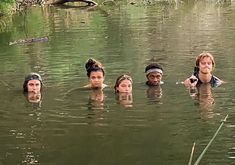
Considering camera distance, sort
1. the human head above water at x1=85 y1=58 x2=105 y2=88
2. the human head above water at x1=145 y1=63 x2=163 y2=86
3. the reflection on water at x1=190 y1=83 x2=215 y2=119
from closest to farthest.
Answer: the reflection on water at x1=190 y1=83 x2=215 y2=119 → the human head above water at x1=85 y1=58 x2=105 y2=88 → the human head above water at x1=145 y1=63 x2=163 y2=86

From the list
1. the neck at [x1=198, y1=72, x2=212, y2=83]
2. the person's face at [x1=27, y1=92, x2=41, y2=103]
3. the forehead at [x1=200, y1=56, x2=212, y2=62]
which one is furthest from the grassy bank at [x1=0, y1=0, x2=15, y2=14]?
the forehead at [x1=200, y1=56, x2=212, y2=62]

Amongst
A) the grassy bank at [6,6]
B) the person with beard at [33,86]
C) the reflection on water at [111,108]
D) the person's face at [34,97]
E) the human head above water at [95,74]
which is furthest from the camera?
the grassy bank at [6,6]

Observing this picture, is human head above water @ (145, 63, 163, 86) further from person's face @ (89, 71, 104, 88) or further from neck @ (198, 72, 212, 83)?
person's face @ (89, 71, 104, 88)

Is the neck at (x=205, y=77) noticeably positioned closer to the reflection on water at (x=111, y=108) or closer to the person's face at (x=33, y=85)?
the reflection on water at (x=111, y=108)

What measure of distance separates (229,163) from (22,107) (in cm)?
609

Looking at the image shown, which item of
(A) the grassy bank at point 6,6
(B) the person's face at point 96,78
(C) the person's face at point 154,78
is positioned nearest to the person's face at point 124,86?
(B) the person's face at point 96,78

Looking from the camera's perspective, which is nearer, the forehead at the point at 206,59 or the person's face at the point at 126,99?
the person's face at the point at 126,99

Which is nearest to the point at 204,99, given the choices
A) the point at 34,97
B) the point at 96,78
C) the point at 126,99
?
the point at 126,99

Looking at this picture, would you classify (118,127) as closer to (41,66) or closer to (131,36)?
(41,66)

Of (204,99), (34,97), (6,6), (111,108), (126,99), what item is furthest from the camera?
(6,6)

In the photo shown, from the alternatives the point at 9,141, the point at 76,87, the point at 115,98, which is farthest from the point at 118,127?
the point at 76,87

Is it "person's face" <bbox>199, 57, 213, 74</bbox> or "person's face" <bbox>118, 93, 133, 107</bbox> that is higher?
"person's face" <bbox>199, 57, 213, 74</bbox>

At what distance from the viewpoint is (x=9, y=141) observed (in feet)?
34.2

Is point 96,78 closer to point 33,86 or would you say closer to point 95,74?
point 95,74
